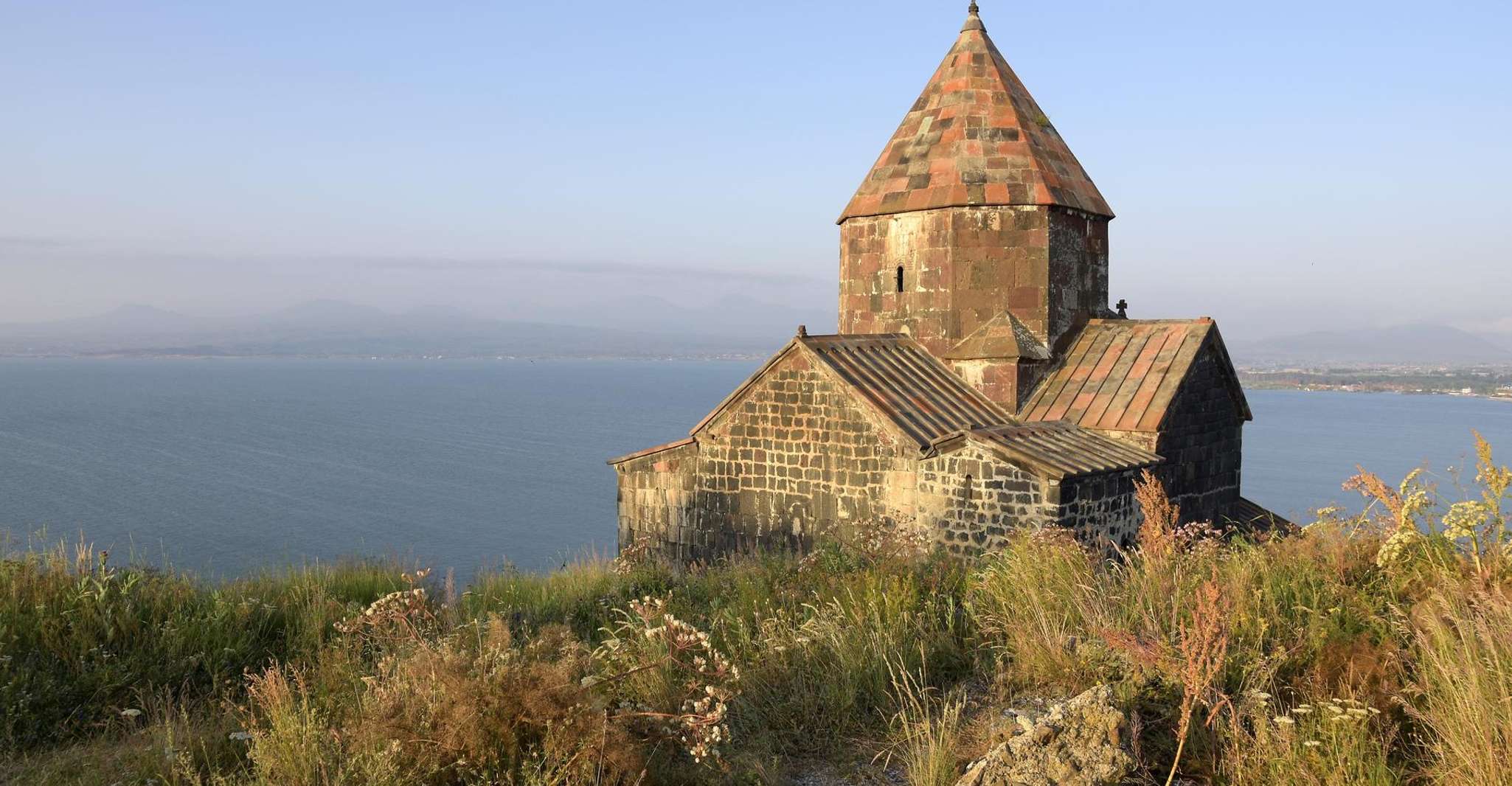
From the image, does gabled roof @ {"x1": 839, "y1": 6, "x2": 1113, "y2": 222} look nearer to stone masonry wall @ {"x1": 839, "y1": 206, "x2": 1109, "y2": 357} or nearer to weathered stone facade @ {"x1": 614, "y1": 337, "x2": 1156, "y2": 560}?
stone masonry wall @ {"x1": 839, "y1": 206, "x2": 1109, "y2": 357}

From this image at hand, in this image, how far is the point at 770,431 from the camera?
450 inches

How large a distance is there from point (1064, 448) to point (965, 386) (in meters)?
2.13

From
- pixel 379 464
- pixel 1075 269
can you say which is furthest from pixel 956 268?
pixel 379 464

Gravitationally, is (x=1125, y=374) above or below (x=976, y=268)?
below

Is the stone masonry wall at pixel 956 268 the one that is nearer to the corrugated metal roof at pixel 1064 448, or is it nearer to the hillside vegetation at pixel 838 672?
the corrugated metal roof at pixel 1064 448

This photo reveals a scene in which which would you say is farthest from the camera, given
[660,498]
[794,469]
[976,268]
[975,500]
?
[660,498]

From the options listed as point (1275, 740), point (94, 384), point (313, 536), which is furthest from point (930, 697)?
point (94, 384)

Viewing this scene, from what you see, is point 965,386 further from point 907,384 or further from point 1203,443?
point 1203,443

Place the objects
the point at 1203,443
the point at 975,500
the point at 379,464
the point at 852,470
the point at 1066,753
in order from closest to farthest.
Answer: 1. the point at 1066,753
2. the point at 975,500
3. the point at 852,470
4. the point at 1203,443
5. the point at 379,464

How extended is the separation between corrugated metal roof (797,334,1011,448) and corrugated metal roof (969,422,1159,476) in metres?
0.52

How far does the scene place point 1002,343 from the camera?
1188 centimetres

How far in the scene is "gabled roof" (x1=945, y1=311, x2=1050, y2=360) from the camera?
11.8 m

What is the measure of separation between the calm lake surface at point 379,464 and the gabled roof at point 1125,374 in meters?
3.63

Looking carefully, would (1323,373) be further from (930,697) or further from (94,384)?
(930,697)
